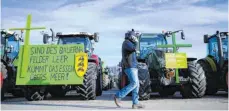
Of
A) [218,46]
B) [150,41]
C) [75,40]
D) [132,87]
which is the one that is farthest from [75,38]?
[132,87]

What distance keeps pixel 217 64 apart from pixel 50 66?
563 centimetres

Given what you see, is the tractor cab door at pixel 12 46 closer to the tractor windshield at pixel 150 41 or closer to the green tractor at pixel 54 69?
the green tractor at pixel 54 69

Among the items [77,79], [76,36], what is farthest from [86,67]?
[76,36]

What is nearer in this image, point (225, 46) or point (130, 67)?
point (130, 67)

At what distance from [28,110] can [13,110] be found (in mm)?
359

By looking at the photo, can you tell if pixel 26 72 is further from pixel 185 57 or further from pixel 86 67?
pixel 185 57

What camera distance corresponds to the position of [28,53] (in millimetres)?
10609

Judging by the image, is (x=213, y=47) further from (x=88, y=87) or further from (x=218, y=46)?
(x=88, y=87)

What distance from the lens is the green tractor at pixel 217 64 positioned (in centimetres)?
1196

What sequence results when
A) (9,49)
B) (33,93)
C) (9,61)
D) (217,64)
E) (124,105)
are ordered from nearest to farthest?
(124,105) < (33,93) < (217,64) < (9,61) < (9,49)

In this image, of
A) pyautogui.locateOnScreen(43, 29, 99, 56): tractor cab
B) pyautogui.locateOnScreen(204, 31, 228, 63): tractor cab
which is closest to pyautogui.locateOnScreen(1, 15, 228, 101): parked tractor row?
pyautogui.locateOnScreen(204, 31, 228, 63): tractor cab

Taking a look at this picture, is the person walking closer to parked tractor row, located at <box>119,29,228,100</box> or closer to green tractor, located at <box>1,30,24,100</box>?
parked tractor row, located at <box>119,29,228,100</box>

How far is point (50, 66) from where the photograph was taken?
10.5 metres

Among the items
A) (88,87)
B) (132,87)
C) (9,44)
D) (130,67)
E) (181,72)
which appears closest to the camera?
(132,87)
